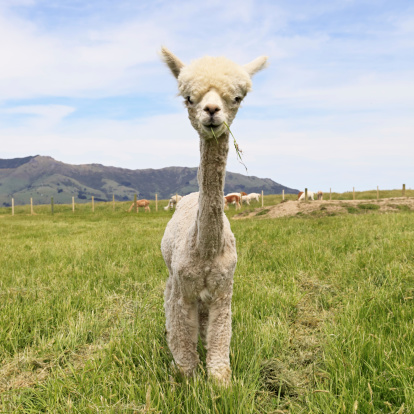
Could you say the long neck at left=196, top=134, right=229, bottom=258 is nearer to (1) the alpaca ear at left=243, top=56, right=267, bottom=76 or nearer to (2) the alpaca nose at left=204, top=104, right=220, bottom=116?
(2) the alpaca nose at left=204, top=104, right=220, bottom=116

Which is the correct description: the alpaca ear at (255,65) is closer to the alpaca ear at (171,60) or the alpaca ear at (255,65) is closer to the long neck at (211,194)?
the alpaca ear at (171,60)

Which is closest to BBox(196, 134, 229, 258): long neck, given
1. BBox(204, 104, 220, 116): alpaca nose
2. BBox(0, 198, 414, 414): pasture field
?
BBox(204, 104, 220, 116): alpaca nose

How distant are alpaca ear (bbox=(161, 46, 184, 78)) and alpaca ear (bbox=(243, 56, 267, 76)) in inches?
19.2

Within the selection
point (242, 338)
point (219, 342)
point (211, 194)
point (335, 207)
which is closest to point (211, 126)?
point (211, 194)

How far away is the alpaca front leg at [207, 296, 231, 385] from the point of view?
2.33 meters

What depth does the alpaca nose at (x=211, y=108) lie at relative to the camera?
1858mm

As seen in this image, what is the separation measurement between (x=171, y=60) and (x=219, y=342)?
208 cm

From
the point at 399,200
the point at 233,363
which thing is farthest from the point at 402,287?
the point at 399,200

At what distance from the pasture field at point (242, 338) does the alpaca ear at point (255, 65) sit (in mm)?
2183

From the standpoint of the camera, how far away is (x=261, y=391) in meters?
2.30

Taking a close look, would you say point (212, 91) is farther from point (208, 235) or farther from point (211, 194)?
point (208, 235)

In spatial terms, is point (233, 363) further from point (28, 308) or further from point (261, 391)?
point (28, 308)

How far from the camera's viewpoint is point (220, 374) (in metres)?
2.31

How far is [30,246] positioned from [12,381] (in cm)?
656
